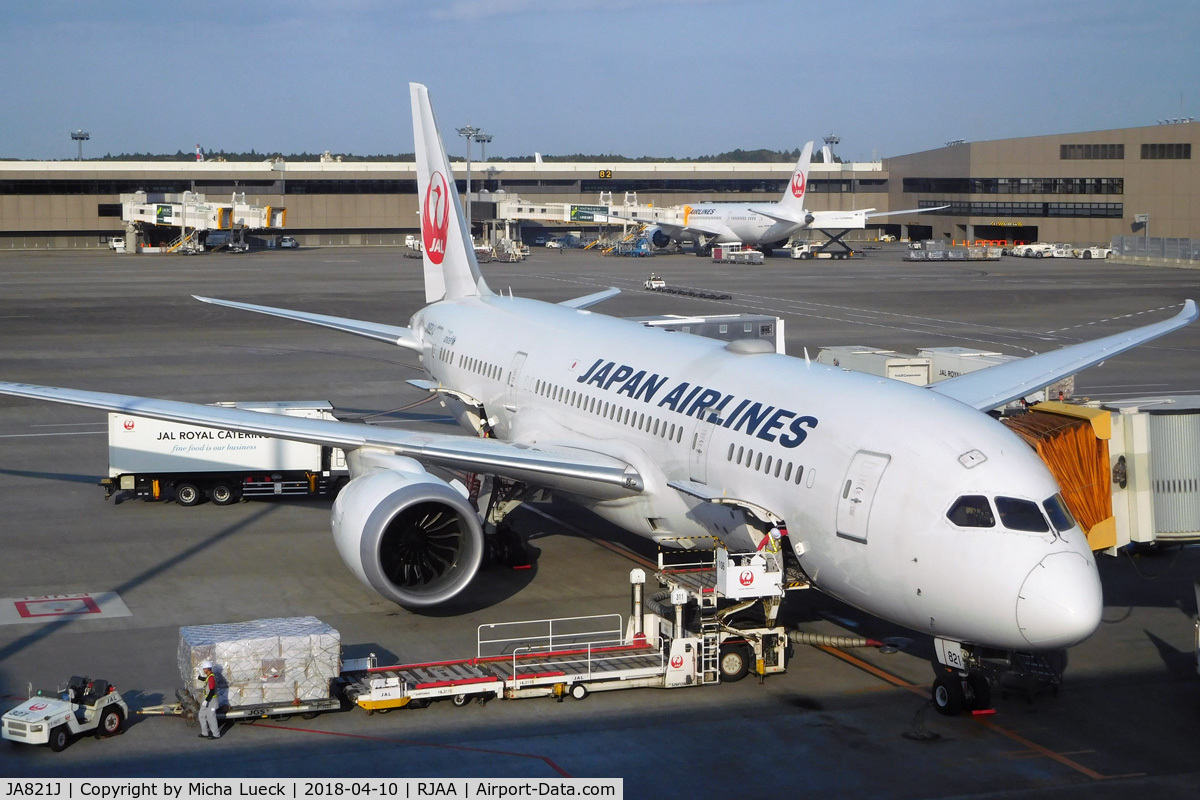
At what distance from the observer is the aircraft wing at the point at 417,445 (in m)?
21.7

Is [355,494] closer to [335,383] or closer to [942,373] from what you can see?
[942,373]

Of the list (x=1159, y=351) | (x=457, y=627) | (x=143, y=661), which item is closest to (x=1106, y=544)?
(x=457, y=627)

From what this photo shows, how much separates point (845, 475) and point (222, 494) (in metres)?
18.1

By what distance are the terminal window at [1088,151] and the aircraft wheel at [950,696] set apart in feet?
387

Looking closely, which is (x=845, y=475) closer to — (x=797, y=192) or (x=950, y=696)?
(x=950, y=696)

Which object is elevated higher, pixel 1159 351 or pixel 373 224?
pixel 373 224

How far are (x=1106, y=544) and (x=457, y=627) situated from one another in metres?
10.5

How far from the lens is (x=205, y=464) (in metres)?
30.1

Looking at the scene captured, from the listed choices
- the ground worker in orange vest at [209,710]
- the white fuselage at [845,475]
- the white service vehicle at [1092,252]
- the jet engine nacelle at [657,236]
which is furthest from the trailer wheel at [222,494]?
the white service vehicle at [1092,252]

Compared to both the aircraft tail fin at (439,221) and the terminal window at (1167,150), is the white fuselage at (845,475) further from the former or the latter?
the terminal window at (1167,150)

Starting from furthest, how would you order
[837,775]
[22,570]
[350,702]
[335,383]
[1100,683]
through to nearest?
[335,383] < [22,570] < [1100,683] < [350,702] < [837,775]

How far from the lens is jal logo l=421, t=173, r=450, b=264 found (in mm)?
34469

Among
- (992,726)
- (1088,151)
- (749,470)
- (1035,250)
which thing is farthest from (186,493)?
(1088,151)

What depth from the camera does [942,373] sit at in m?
36.2
